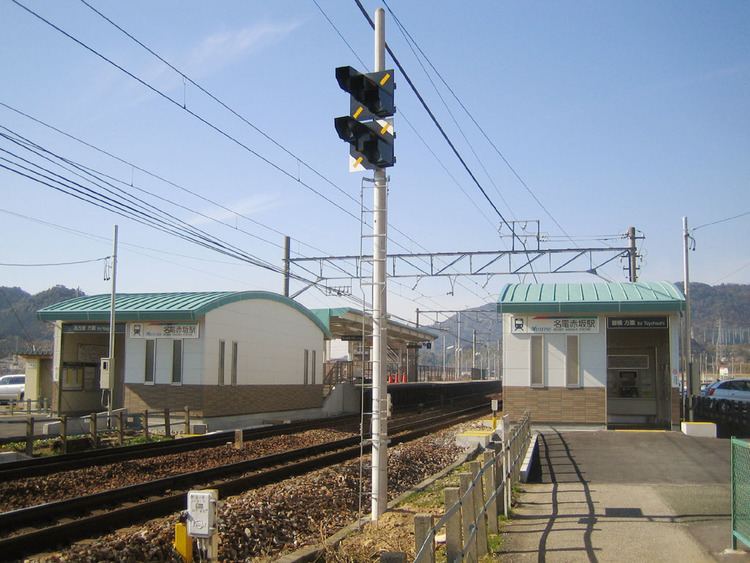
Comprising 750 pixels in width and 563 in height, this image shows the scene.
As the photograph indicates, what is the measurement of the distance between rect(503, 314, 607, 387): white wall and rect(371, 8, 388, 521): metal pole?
1346 cm

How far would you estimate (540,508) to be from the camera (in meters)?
10.9

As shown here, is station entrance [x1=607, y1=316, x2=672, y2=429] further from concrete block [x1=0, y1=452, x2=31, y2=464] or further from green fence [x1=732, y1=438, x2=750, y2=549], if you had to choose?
green fence [x1=732, y1=438, x2=750, y2=549]

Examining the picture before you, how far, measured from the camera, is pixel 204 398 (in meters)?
26.8

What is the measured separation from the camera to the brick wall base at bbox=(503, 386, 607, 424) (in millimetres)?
22891

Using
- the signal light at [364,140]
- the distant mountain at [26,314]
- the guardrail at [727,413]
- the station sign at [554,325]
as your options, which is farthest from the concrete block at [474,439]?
the distant mountain at [26,314]

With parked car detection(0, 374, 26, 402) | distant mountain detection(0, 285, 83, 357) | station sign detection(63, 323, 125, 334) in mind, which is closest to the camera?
station sign detection(63, 323, 125, 334)

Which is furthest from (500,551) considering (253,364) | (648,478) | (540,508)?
(253,364)

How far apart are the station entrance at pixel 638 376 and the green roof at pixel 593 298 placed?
9.87ft

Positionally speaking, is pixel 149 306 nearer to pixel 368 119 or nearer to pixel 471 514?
pixel 368 119

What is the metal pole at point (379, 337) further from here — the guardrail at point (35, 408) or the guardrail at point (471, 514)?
the guardrail at point (35, 408)

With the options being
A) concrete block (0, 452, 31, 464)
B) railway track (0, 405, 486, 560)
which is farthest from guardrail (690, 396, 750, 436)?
concrete block (0, 452, 31, 464)

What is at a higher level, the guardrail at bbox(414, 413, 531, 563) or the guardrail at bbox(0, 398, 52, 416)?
the guardrail at bbox(414, 413, 531, 563)

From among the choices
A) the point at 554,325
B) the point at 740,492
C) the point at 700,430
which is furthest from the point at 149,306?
the point at 740,492

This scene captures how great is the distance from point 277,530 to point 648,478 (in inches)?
275
